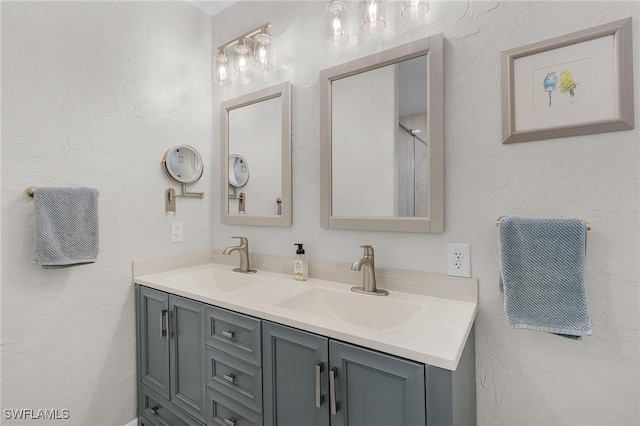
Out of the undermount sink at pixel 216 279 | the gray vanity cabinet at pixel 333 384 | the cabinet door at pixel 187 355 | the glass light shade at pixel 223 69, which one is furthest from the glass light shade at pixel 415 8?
the cabinet door at pixel 187 355

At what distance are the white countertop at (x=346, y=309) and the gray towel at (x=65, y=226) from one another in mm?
346

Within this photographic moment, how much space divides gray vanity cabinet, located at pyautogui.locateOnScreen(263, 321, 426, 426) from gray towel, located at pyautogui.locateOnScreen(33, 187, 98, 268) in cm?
96

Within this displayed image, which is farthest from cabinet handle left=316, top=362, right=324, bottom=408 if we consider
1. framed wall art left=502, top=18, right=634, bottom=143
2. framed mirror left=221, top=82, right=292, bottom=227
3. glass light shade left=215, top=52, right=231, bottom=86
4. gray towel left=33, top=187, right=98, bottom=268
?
glass light shade left=215, top=52, right=231, bottom=86

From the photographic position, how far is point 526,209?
1.09 meters

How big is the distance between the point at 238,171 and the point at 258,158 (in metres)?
0.18

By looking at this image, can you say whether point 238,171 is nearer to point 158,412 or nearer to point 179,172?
point 179,172

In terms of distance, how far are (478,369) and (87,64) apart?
2.19 m

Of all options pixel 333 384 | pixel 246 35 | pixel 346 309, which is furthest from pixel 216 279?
pixel 246 35

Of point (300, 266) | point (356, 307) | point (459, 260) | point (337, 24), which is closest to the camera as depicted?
point (459, 260)

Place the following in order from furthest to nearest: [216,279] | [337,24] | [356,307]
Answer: [216,279] → [337,24] → [356,307]

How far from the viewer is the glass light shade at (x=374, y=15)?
4.40ft

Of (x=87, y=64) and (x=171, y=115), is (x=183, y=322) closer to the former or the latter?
(x=171, y=115)

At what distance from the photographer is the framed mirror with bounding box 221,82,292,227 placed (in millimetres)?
1678

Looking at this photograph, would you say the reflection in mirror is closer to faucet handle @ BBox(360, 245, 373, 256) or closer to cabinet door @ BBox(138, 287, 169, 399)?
faucet handle @ BBox(360, 245, 373, 256)
